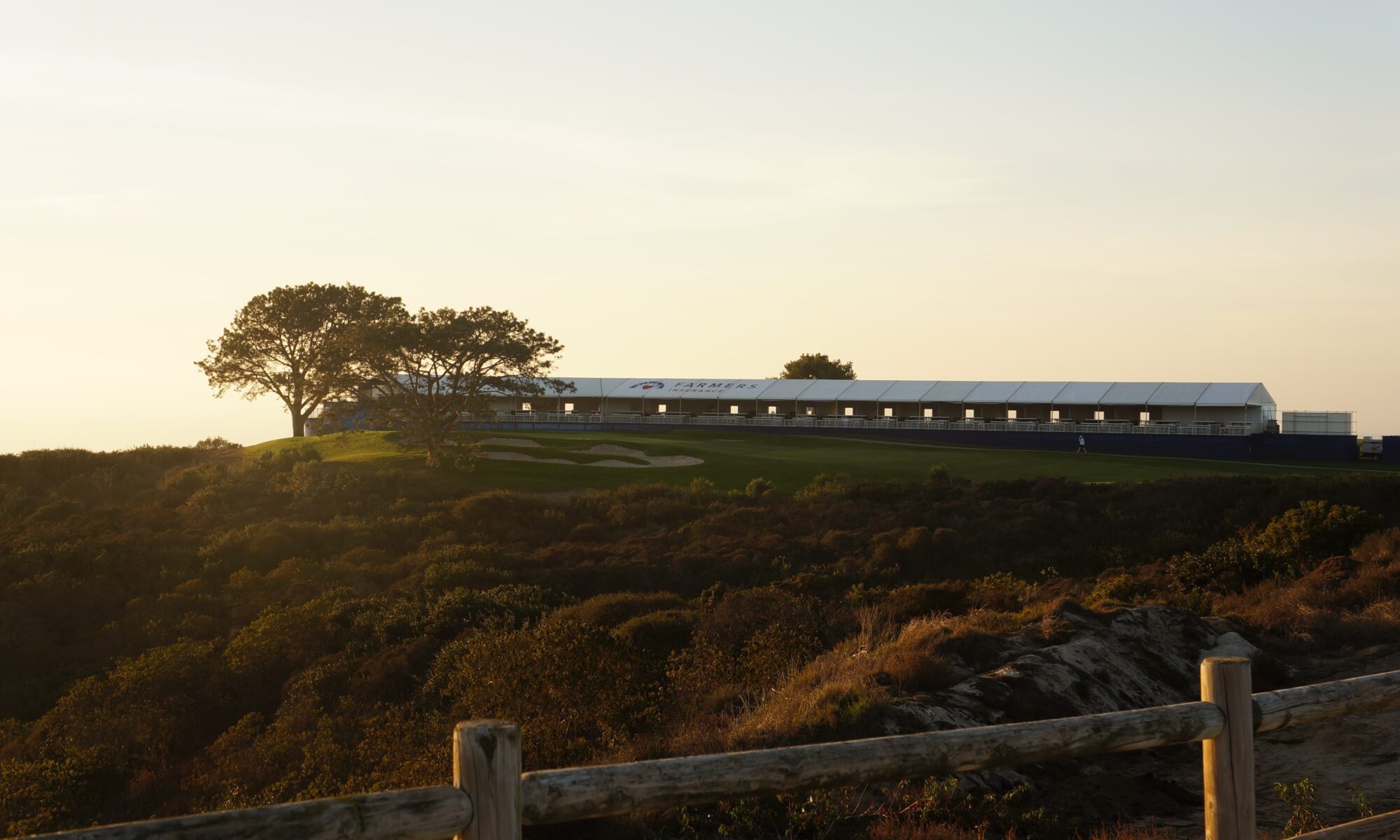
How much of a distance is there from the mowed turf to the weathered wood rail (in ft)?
109

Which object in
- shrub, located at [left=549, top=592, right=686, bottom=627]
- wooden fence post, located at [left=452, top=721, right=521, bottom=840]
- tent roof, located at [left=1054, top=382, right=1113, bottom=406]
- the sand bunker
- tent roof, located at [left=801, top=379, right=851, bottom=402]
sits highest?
→ tent roof, located at [left=801, top=379, right=851, bottom=402]

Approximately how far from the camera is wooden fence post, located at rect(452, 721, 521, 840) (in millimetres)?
3463

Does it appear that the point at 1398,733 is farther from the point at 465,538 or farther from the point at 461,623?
the point at 465,538

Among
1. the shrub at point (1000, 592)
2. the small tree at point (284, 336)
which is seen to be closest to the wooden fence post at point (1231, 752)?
the shrub at point (1000, 592)

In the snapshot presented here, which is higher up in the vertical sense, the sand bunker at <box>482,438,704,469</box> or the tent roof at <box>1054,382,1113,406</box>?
the tent roof at <box>1054,382,1113,406</box>

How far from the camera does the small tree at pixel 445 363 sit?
43.2 meters

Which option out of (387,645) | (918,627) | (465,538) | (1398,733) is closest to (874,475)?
(465,538)

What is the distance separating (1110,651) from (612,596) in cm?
972

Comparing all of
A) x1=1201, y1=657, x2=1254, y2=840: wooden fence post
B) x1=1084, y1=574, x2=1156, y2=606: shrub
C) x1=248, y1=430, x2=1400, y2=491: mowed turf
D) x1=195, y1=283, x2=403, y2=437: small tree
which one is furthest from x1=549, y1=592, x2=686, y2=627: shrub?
x1=195, y1=283, x2=403, y2=437: small tree

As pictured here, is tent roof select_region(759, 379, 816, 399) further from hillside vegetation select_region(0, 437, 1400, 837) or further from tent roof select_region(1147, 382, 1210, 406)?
hillside vegetation select_region(0, 437, 1400, 837)

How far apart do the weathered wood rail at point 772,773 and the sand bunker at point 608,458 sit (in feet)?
133

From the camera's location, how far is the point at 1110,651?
11047 mm

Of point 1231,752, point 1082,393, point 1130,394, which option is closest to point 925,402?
point 1082,393

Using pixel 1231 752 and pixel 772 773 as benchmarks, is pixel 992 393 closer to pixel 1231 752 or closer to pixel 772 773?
pixel 1231 752
